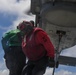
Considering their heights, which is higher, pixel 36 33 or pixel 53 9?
pixel 36 33

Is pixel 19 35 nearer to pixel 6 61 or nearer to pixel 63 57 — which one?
pixel 6 61

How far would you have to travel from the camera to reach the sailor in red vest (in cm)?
933

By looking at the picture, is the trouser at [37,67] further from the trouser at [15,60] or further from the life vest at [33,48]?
the trouser at [15,60]

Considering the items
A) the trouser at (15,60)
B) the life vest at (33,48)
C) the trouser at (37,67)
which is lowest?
the trouser at (15,60)

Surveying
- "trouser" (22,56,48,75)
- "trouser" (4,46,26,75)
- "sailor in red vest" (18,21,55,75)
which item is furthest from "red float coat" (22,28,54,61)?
"trouser" (4,46,26,75)

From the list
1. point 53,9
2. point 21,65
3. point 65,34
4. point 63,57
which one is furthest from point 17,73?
point 63,57

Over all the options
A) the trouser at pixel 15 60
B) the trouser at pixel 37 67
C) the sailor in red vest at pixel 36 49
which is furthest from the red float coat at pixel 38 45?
the trouser at pixel 15 60

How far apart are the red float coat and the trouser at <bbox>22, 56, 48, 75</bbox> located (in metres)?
0.12

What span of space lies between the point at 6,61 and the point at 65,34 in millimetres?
7003

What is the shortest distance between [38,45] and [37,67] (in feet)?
1.96

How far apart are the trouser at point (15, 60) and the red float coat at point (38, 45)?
94 centimetres

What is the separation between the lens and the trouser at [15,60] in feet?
34.5

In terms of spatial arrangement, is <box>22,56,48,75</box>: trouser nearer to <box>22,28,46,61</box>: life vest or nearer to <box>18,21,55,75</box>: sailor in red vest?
<box>18,21,55,75</box>: sailor in red vest

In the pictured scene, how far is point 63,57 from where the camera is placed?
26188mm
